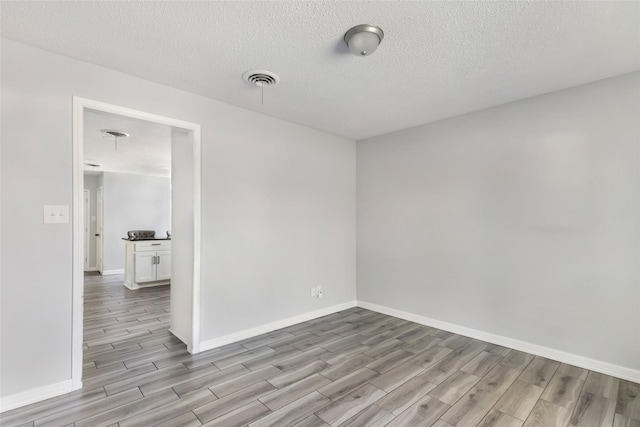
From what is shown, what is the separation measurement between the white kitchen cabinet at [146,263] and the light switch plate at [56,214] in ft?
11.9

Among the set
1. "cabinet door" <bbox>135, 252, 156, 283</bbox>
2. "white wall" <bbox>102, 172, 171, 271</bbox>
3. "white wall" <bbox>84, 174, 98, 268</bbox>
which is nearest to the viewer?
"cabinet door" <bbox>135, 252, 156, 283</bbox>

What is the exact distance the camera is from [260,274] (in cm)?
341

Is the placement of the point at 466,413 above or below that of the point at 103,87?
below

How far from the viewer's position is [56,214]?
2188 mm

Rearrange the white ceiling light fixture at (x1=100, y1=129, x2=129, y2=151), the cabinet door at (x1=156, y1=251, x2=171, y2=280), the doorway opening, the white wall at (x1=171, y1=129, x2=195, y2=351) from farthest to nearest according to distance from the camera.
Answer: the cabinet door at (x1=156, y1=251, x2=171, y2=280)
the white ceiling light fixture at (x1=100, y1=129, x2=129, y2=151)
the white wall at (x1=171, y1=129, x2=195, y2=351)
the doorway opening

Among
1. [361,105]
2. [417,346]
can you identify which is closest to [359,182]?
[361,105]

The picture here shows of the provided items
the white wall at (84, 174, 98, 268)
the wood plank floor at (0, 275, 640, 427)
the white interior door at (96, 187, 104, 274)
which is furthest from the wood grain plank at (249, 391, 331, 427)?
the white wall at (84, 174, 98, 268)

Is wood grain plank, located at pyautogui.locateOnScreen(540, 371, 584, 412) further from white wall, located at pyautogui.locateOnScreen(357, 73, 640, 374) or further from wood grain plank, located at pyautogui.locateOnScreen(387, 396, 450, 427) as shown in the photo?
wood grain plank, located at pyautogui.locateOnScreen(387, 396, 450, 427)

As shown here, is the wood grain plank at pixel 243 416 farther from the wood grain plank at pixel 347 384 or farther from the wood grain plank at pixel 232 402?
the wood grain plank at pixel 347 384

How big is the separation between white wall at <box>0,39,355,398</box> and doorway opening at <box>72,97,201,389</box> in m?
0.05

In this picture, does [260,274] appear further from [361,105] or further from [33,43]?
[33,43]

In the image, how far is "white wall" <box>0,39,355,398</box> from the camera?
2045 millimetres

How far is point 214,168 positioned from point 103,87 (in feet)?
3.51

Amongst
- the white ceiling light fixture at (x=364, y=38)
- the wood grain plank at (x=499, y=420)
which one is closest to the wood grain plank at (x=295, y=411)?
the wood grain plank at (x=499, y=420)
